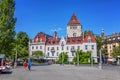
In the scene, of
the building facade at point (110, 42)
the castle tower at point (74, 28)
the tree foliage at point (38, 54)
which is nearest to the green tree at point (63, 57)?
the tree foliage at point (38, 54)

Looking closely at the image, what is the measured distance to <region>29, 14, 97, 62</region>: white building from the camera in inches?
4375

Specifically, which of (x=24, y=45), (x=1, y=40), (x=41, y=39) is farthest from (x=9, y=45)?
(x=41, y=39)

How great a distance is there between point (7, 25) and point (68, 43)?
68.7 m

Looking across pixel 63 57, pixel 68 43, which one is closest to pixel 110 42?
pixel 68 43

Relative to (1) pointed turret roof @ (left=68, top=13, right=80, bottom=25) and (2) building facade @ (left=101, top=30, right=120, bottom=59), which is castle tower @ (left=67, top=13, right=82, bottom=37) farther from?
(2) building facade @ (left=101, top=30, right=120, bottom=59)

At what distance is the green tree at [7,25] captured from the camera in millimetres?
47697

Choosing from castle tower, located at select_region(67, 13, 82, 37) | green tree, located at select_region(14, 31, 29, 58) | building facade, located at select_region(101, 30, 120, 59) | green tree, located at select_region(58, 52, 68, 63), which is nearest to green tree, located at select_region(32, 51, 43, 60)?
green tree, located at select_region(58, 52, 68, 63)

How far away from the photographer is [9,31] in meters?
48.2

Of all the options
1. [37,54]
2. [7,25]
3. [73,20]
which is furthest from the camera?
[73,20]

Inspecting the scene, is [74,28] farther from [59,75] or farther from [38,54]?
[59,75]

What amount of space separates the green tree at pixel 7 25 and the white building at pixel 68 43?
63577 mm

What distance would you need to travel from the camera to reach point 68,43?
381ft

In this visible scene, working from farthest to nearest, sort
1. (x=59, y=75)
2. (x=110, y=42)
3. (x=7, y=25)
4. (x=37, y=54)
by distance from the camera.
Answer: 1. (x=110, y=42)
2. (x=37, y=54)
3. (x=7, y=25)
4. (x=59, y=75)

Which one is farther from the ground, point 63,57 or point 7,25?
point 7,25
